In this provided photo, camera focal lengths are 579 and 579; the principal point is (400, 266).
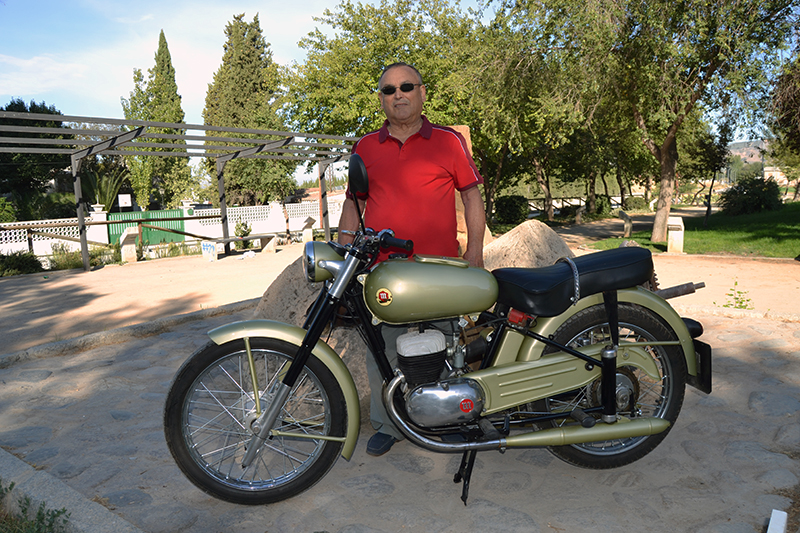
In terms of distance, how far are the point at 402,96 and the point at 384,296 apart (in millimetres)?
1181

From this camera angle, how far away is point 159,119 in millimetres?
36531

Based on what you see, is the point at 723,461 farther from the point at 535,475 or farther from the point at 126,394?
the point at 126,394

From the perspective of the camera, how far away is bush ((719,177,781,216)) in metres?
24.9

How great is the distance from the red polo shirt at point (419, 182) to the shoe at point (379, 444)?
39.9 inches

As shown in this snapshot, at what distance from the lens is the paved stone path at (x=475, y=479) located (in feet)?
8.50

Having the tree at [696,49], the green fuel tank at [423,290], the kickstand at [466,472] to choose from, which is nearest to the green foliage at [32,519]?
the green fuel tank at [423,290]

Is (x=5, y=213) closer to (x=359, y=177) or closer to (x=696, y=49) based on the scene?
(x=696, y=49)

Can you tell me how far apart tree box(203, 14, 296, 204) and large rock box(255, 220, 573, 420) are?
31.4m

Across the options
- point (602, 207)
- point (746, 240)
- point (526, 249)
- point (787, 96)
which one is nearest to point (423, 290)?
point (526, 249)

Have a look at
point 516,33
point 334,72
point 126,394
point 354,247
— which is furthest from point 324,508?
point 334,72

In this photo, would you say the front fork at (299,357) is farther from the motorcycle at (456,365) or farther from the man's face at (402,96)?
the man's face at (402,96)

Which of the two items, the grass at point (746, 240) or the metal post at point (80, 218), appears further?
the metal post at point (80, 218)

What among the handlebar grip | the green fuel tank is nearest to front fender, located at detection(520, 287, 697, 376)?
the green fuel tank

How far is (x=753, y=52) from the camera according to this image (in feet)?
41.5
